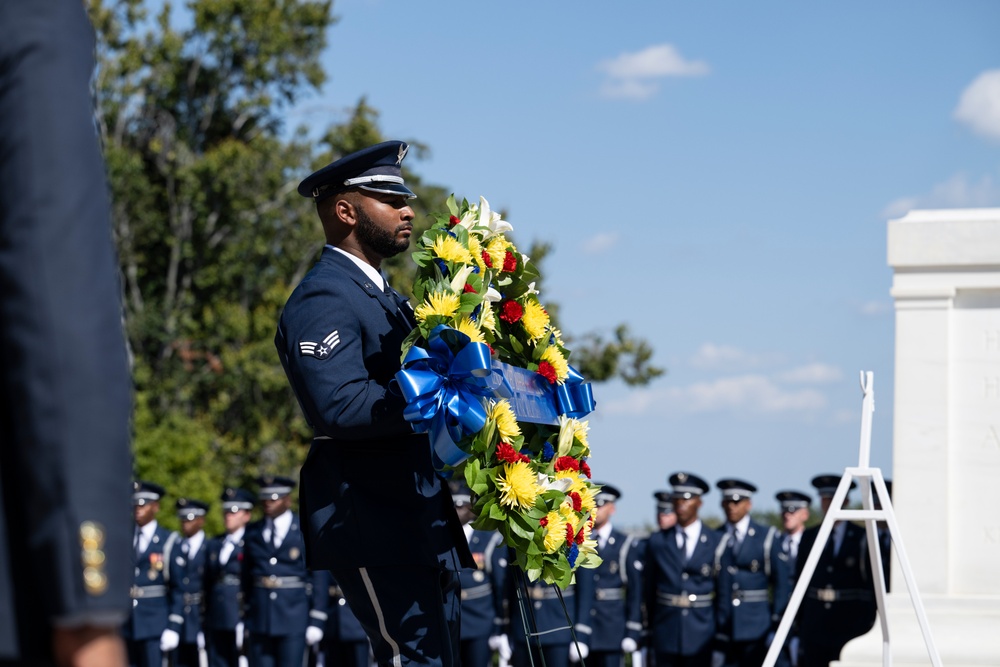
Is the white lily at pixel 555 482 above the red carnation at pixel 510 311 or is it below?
below

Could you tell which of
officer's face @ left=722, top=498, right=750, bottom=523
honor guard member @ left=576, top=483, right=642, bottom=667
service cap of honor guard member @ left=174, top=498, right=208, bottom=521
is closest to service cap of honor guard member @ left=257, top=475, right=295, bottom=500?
service cap of honor guard member @ left=174, top=498, right=208, bottom=521

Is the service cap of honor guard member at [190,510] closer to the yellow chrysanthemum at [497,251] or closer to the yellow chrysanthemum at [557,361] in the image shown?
the yellow chrysanthemum at [557,361]

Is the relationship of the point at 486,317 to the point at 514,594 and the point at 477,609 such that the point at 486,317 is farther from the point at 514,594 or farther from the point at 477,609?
the point at 514,594

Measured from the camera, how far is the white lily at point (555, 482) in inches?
152

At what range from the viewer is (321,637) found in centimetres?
1295

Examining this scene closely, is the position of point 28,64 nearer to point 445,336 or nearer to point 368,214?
point 445,336

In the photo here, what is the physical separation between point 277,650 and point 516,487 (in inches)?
387

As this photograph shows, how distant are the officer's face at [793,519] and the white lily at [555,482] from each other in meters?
9.75

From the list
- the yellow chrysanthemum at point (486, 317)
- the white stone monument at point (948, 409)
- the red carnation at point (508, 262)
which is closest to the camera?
the yellow chrysanthemum at point (486, 317)

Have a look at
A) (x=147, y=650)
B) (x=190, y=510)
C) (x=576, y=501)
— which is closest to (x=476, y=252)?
(x=576, y=501)

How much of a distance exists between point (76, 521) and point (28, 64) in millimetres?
506

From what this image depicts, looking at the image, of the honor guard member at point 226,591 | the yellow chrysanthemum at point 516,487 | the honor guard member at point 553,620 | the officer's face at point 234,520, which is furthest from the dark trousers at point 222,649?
the yellow chrysanthemum at point 516,487

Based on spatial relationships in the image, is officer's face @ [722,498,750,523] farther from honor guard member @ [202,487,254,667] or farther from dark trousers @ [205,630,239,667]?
dark trousers @ [205,630,239,667]

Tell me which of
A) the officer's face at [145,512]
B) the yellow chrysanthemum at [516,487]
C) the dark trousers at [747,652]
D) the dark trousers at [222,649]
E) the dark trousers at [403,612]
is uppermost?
the yellow chrysanthemum at [516,487]
